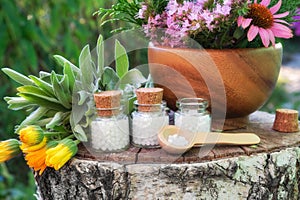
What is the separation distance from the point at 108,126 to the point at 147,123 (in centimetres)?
8

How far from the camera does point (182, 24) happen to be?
97 centimetres

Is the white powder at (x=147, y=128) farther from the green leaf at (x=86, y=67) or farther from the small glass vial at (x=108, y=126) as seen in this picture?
the green leaf at (x=86, y=67)

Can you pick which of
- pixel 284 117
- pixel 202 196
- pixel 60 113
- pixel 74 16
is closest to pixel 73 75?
pixel 60 113

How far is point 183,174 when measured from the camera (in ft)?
2.96

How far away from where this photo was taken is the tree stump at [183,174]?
909mm

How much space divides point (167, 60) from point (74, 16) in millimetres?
1109

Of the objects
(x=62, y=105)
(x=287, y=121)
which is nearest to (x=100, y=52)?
(x=62, y=105)

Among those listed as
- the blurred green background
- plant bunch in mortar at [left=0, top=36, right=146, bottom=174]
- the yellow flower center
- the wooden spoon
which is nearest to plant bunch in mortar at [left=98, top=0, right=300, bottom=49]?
the yellow flower center

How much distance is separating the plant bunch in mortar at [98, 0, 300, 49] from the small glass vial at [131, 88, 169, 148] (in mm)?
148

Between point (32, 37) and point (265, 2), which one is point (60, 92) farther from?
point (32, 37)

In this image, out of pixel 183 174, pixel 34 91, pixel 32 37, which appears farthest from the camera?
pixel 32 37

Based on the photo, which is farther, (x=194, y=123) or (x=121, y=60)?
(x=121, y=60)

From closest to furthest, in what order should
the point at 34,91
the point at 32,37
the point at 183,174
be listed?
the point at 183,174, the point at 34,91, the point at 32,37

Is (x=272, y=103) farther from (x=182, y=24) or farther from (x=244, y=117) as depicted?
(x=182, y=24)
